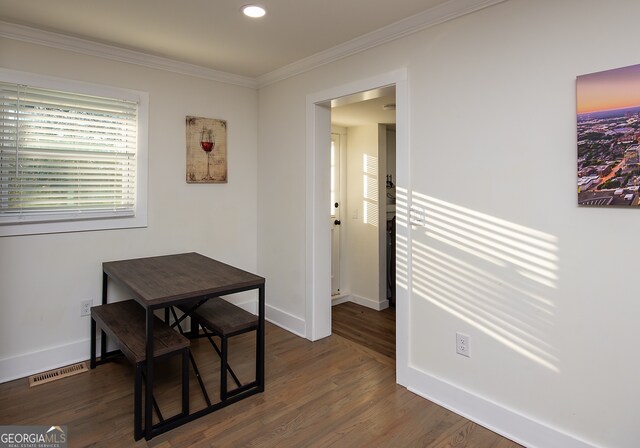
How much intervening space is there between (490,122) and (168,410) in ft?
8.20

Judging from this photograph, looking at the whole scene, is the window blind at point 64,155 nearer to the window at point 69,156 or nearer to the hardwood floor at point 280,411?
the window at point 69,156

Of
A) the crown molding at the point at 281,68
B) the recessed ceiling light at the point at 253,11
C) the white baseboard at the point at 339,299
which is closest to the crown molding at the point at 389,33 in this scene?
the crown molding at the point at 281,68

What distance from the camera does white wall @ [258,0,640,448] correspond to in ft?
5.71

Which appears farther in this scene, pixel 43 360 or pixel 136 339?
pixel 43 360

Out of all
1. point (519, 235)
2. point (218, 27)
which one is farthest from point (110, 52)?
point (519, 235)

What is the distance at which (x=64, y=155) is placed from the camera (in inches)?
110

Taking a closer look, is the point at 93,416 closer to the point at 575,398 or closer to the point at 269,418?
the point at 269,418

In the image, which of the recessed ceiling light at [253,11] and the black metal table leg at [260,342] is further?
the black metal table leg at [260,342]

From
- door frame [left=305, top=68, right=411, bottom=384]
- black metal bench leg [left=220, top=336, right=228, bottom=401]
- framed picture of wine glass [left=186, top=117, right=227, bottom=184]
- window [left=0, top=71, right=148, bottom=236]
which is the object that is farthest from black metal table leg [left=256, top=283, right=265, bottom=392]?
framed picture of wine glass [left=186, top=117, right=227, bottom=184]

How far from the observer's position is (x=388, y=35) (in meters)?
2.58

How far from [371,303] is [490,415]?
2.48 m

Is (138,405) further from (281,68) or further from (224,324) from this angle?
(281,68)

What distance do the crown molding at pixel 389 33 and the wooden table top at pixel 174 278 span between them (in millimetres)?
1794

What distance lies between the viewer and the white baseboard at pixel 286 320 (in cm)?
348
